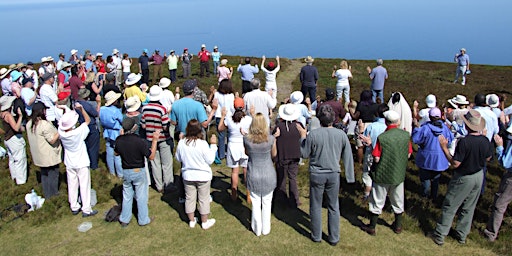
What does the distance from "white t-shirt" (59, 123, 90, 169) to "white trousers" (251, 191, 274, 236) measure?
3721 mm

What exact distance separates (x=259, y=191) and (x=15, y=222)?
5496mm

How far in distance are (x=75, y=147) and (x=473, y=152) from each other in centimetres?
741

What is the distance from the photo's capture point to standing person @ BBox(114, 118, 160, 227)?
6410 millimetres

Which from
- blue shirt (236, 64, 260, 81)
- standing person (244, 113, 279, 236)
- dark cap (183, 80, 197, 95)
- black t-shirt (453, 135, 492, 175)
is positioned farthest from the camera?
blue shirt (236, 64, 260, 81)

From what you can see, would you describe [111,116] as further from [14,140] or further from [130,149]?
[14,140]

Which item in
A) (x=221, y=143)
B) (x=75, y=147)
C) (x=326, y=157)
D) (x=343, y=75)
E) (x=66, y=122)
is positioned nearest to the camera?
(x=326, y=157)

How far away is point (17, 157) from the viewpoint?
8820mm

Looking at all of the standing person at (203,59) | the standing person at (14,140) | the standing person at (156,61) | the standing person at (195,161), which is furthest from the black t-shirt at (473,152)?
the standing person at (156,61)

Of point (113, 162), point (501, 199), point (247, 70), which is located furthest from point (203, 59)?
point (501, 199)

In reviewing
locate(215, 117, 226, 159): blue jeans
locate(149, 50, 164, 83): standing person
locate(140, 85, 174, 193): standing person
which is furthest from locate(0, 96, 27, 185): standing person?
locate(149, 50, 164, 83): standing person

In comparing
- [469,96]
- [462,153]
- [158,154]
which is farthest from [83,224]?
[469,96]

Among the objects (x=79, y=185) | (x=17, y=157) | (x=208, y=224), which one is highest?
(x=17, y=157)

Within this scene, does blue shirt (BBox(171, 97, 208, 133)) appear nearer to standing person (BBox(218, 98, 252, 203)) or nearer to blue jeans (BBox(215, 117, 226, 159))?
standing person (BBox(218, 98, 252, 203))

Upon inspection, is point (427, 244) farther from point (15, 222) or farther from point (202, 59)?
point (202, 59)
